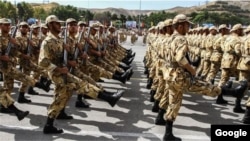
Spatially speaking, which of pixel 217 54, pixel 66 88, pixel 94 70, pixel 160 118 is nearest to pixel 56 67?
pixel 66 88

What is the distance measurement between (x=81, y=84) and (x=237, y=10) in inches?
5341

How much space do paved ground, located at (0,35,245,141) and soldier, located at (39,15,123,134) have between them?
45cm

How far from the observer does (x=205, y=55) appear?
40.5 ft

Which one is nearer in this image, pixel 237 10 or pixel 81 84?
pixel 81 84

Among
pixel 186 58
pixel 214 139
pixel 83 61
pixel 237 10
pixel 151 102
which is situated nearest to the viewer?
pixel 214 139

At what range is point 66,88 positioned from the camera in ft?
22.1

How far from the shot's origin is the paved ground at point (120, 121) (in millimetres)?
6660

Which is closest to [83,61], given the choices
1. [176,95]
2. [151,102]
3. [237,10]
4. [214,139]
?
[151,102]

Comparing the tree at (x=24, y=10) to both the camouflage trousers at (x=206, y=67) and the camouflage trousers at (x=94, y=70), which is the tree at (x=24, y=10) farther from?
the camouflage trousers at (x=94, y=70)

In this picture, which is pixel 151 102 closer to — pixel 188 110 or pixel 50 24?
pixel 188 110

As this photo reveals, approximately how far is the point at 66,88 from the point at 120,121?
151cm

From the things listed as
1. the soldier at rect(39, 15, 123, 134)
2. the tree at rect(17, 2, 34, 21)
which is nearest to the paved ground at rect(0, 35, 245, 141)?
the soldier at rect(39, 15, 123, 134)

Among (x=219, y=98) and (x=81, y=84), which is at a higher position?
(x=81, y=84)

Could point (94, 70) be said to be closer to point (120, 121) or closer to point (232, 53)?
point (120, 121)
